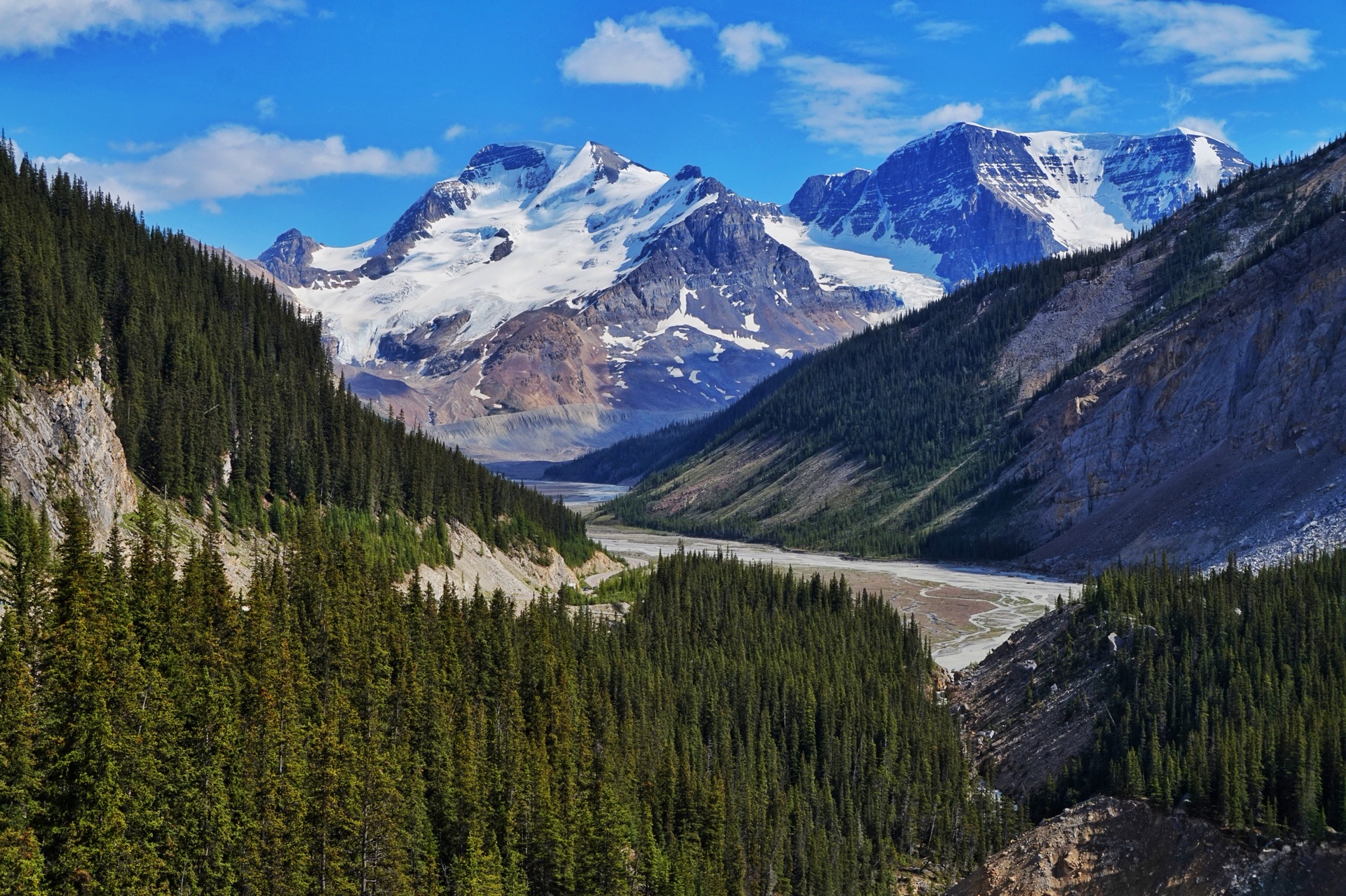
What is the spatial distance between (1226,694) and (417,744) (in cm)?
4207

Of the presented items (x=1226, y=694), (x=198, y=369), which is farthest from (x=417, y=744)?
(x=198, y=369)

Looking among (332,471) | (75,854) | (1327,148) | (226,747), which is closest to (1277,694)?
(226,747)

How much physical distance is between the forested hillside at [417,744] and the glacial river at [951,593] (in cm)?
1914

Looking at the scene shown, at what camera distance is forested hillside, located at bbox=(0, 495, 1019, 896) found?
3562 cm

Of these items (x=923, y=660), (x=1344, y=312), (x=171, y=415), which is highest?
(x=1344, y=312)

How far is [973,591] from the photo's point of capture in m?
137

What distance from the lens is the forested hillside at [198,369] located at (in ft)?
229

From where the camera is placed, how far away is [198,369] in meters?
86.8

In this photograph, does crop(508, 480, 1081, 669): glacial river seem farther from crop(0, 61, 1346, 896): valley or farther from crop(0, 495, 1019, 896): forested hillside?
crop(0, 495, 1019, 896): forested hillside

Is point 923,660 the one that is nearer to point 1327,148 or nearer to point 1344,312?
point 1344,312

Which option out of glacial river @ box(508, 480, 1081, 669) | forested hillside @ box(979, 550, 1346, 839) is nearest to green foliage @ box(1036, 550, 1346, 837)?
forested hillside @ box(979, 550, 1346, 839)

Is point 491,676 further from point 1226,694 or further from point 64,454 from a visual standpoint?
point 1226,694

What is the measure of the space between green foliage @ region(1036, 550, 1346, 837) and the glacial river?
21693mm

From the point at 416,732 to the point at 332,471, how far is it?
158 feet
